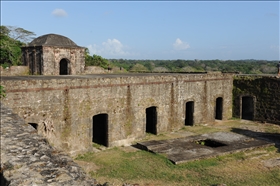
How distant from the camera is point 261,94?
784 inches

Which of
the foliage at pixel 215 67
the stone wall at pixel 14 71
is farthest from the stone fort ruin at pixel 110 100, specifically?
the foliage at pixel 215 67

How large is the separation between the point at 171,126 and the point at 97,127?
14.3 ft

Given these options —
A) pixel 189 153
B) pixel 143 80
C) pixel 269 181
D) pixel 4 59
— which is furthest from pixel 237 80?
pixel 4 59

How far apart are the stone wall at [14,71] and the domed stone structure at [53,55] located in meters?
0.39

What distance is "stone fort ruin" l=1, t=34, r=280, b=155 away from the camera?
1177 centimetres

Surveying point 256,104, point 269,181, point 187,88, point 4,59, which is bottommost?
point 269,181

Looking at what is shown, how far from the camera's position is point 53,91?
11.9 meters

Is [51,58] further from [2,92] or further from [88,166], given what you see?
[88,166]

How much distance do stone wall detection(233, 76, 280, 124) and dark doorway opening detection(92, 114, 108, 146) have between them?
421 inches

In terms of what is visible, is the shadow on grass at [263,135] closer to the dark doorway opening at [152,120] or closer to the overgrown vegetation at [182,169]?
the overgrown vegetation at [182,169]

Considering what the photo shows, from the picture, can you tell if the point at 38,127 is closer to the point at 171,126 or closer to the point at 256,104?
the point at 171,126

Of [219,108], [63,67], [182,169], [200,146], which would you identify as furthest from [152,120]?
[63,67]

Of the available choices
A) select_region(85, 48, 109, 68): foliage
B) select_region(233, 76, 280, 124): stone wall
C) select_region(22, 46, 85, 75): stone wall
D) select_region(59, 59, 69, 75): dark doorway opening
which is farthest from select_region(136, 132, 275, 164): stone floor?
select_region(85, 48, 109, 68): foliage

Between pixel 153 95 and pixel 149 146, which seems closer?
pixel 149 146
